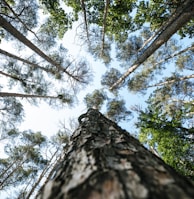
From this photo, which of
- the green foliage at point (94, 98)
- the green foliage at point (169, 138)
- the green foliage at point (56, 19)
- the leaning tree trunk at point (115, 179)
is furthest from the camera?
the green foliage at point (94, 98)

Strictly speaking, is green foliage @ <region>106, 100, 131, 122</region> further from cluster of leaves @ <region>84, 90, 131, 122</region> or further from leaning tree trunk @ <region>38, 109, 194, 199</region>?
leaning tree trunk @ <region>38, 109, 194, 199</region>

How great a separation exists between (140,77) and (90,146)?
14.1 meters

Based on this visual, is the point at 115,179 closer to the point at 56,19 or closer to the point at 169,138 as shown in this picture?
the point at 169,138

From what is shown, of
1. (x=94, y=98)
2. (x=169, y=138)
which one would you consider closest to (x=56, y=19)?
(x=94, y=98)

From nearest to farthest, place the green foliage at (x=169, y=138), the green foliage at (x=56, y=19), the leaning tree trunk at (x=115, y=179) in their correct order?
1. the leaning tree trunk at (x=115, y=179)
2. the green foliage at (x=169, y=138)
3. the green foliage at (x=56, y=19)

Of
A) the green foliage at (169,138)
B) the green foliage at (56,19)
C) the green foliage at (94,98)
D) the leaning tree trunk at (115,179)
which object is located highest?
the green foliage at (94,98)

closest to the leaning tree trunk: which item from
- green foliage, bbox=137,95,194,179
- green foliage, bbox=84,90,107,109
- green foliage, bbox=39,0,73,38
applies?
green foliage, bbox=137,95,194,179

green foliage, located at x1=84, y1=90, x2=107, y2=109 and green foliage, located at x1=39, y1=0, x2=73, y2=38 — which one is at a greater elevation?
green foliage, located at x1=84, y1=90, x2=107, y2=109

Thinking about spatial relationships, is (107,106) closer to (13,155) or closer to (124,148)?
(13,155)

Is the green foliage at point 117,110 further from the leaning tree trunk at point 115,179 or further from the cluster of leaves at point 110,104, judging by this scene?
the leaning tree trunk at point 115,179

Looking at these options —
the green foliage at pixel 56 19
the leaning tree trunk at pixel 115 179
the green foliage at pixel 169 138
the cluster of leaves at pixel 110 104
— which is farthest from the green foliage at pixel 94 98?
the leaning tree trunk at pixel 115 179

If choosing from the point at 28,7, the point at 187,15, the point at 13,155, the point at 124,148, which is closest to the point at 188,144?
the point at 187,15

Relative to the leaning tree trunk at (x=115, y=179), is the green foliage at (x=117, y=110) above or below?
above

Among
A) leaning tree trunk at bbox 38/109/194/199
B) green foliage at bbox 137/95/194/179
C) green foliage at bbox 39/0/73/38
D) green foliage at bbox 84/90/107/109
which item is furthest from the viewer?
green foliage at bbox 84/90/107/109
